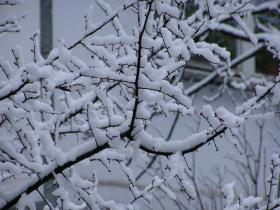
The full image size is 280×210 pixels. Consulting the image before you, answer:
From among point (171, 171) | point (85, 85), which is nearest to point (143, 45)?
point (85, 85)

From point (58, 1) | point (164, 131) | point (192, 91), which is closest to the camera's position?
point (58, 1)

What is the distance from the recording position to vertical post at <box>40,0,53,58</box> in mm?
3588

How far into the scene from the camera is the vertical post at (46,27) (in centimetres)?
359

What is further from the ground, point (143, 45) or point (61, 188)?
point (143, 45)

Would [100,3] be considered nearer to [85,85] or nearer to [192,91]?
[85,85]

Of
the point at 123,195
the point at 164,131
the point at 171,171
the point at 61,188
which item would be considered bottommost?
the point at 61,188

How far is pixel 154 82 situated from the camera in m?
1.67

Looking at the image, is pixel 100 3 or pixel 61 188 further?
pixel 100 3

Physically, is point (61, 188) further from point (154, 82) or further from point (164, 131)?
point (164, 131)

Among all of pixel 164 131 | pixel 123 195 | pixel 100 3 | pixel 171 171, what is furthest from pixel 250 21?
pixel 171 171

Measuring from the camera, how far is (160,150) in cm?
178

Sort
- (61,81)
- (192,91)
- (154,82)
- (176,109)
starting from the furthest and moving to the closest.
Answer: (192,91), (176,109), (61,81), (154,82)

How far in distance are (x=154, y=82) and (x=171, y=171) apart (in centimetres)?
Answer: 45

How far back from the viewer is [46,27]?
3693mm
